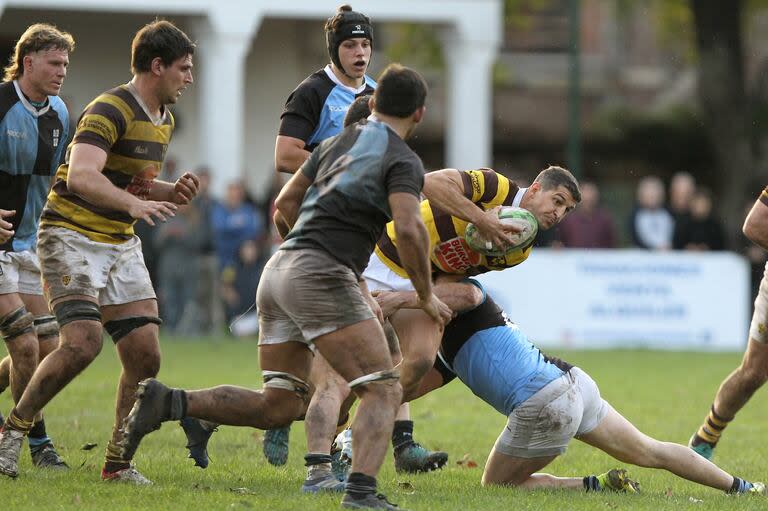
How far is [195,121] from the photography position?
26078 millimetres

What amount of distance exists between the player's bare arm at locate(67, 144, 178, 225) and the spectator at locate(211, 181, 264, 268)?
12428 mm

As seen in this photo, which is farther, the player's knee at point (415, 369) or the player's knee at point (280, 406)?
the player's knee at point (415, 369)

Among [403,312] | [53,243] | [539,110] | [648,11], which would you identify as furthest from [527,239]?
[648,11]

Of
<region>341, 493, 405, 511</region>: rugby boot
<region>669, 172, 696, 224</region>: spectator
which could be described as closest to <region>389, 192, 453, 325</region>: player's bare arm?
<region>341, 493, 405, 511</region>: rugby boot

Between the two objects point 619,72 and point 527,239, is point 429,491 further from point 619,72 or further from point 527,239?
point 619,72

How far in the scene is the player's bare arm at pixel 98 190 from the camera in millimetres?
7059

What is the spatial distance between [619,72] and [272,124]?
16.0m

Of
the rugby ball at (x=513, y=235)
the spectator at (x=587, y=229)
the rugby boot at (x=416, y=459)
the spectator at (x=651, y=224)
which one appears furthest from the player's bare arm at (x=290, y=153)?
the spectator at (x=651, y=224)

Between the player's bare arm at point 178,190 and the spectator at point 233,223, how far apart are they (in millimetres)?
11633

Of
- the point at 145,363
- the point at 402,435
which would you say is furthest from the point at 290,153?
the point at 402,435

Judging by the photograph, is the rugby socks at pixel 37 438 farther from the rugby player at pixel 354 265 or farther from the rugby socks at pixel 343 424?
the rugby socks at pixel 343 424

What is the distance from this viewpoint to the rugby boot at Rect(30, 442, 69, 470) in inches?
320

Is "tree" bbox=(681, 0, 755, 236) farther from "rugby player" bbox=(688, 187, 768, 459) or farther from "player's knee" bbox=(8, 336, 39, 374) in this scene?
"player's knee" bbox=(8, 336, 39, 374)

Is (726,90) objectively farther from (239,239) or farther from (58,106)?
(58,106)
